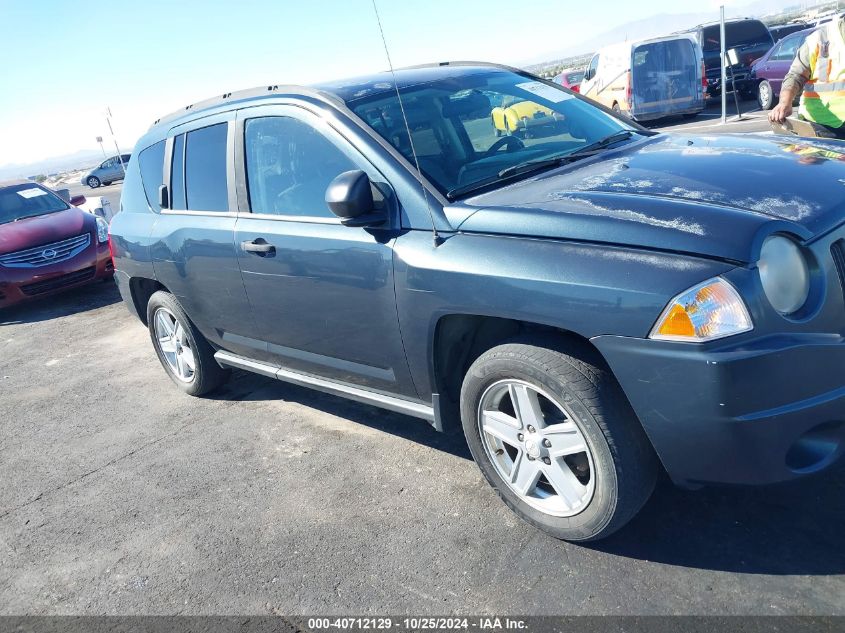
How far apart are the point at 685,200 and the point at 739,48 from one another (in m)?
18.9

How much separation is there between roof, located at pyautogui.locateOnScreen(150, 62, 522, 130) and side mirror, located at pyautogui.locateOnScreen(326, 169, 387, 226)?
65 cm

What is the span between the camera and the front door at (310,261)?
3.33 metres

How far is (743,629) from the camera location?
2398 mm

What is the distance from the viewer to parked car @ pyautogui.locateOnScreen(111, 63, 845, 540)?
240 cm

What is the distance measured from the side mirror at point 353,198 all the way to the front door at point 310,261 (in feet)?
0.36

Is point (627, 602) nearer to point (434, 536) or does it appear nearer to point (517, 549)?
point (517, 549)

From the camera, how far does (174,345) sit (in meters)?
5.30

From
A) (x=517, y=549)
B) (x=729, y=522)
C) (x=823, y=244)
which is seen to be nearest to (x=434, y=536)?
(x=517, y=549)

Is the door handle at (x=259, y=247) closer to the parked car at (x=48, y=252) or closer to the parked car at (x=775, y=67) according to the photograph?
the parked car at (x=48, y=252)

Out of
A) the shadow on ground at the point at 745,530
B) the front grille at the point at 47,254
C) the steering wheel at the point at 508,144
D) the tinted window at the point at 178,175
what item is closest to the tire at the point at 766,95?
the front grille at the point at 47,254

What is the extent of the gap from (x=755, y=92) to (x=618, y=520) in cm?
1892

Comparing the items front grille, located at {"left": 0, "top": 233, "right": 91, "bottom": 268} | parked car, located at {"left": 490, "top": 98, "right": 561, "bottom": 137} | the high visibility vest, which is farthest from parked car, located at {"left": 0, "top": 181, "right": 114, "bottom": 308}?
the high visibility vest

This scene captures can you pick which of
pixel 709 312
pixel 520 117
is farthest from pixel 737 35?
pixel 709 312

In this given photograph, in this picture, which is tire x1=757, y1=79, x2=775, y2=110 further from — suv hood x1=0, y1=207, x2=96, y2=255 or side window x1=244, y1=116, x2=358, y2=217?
side window x1=244, y1=116, x2=358, y2=217
